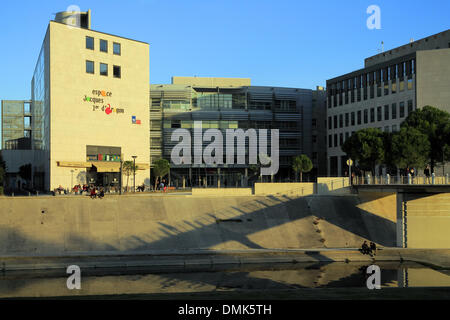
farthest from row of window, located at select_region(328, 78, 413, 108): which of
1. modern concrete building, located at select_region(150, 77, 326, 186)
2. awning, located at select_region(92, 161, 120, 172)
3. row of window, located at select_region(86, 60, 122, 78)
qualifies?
awning, located at select_region(92, 161, 120, 172)

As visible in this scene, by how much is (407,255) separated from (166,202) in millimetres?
25364

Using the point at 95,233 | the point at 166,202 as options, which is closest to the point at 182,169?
the point at 166,202

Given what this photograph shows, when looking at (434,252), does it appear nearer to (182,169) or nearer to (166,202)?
(166,202)

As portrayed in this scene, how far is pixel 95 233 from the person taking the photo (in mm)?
44031

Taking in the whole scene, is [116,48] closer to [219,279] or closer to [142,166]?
[142,166]

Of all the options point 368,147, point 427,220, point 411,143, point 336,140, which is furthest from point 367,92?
point 427,220

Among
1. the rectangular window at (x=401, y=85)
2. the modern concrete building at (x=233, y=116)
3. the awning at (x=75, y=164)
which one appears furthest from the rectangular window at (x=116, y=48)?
the rectangular window at (x=401, y=85)

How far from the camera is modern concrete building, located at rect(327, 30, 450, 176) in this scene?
75438mm

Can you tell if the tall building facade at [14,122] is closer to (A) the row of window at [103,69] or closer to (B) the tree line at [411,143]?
(A) the row of window at [103,69]

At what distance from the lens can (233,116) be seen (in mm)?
98562

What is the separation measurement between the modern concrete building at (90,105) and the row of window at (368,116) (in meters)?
39.4

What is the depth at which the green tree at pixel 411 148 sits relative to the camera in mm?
51812

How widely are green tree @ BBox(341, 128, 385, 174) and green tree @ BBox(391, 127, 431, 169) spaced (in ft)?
12.0

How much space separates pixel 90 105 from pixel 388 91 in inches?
2013
